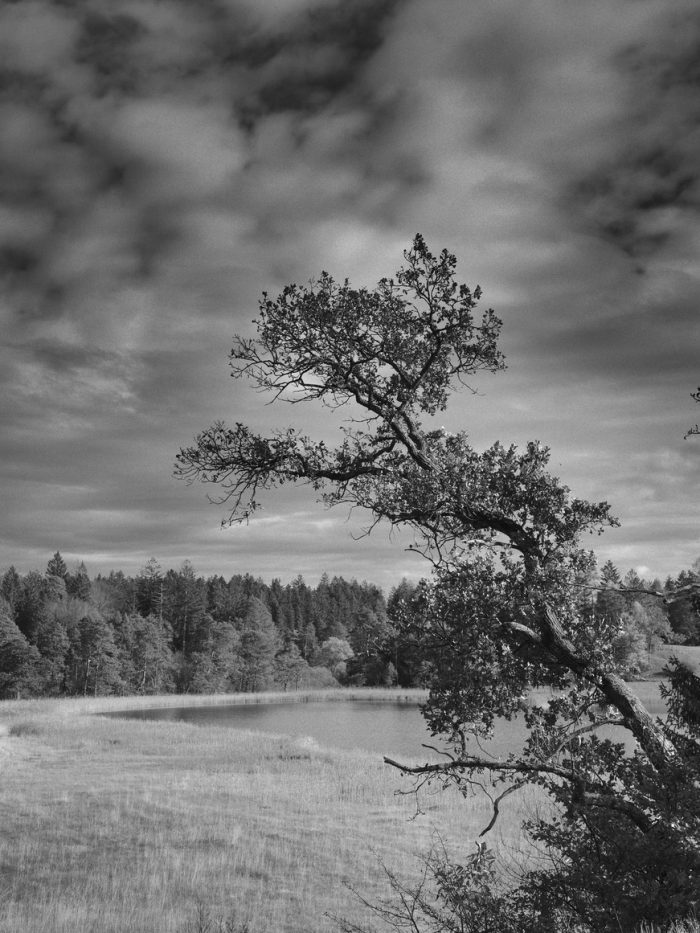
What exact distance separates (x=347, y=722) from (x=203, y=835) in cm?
4436

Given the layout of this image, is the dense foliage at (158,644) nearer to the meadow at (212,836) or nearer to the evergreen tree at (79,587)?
the evergreen tree at (79,587)

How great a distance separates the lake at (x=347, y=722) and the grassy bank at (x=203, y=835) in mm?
8312

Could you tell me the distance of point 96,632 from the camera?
85562 millimetres

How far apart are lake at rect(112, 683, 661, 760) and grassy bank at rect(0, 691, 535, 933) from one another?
27.3 ft

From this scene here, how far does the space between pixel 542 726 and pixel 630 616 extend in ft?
4.70

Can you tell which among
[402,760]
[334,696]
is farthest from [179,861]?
[334,696]

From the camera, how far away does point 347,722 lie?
60906 millimetres

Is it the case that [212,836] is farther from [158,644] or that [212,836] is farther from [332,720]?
[158,644]

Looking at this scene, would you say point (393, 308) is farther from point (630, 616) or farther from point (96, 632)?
point (96, 632)

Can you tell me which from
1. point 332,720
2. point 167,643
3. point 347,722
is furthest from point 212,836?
point 167,643

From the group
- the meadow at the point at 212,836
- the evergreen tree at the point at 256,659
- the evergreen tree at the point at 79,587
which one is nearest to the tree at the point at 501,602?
the meadow at the point at 212,836

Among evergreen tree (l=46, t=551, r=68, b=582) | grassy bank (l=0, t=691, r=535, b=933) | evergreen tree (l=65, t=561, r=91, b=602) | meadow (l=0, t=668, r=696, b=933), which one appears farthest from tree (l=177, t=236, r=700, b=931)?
evergreen tree (l=46, t=551, r=68, b=582)

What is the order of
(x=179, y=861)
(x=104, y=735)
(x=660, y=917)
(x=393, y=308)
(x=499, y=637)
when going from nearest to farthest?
(x=660, y=917), (x=499, y=637), (x=393, y=308), (x=179, y=861), (x=104, y=735)

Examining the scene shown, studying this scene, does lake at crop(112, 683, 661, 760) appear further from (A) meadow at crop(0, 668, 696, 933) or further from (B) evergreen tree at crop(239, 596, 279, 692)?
(B) evergreen tree at crop(239, 596, 279, 692)
